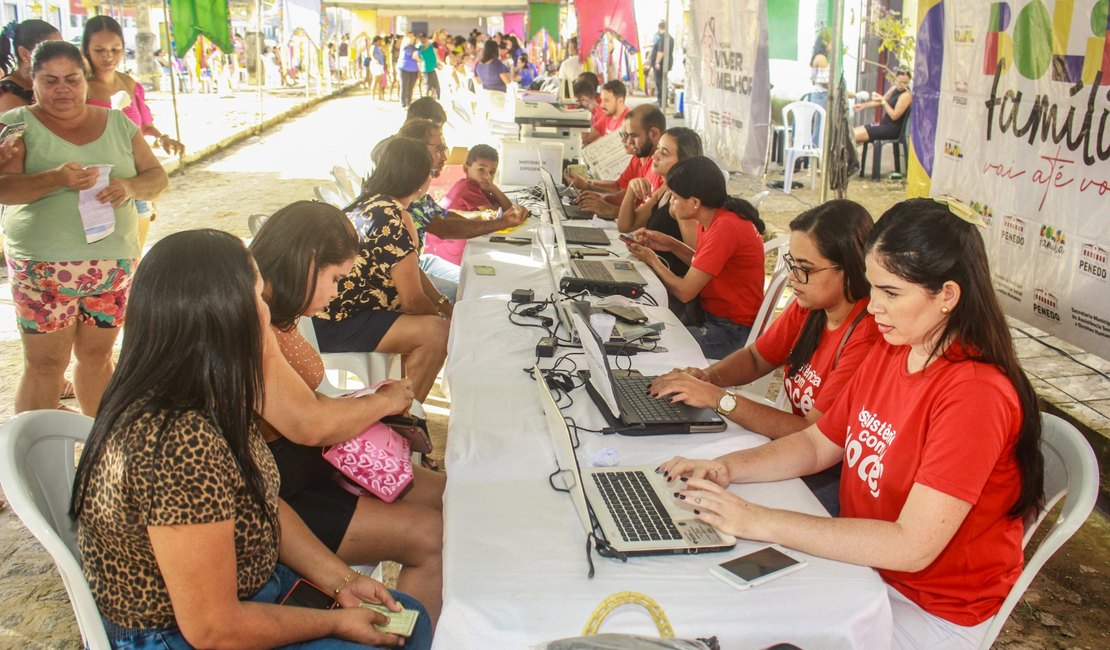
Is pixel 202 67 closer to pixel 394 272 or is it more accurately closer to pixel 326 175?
pixel 326 175

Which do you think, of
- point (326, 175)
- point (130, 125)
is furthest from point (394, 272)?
point (326, 175)

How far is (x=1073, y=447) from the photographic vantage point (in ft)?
5.71

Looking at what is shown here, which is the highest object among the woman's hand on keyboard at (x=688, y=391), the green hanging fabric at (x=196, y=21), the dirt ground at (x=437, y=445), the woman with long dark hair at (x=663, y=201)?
the green hanging fabric at (x=196, y=21)

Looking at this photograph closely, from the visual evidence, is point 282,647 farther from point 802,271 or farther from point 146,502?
point 802,271

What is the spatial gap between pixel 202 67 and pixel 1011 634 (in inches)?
981

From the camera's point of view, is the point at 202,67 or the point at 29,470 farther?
the point at 202,67

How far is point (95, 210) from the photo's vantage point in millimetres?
3109

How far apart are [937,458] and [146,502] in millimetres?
1271

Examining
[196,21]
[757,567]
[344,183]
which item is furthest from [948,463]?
[196,21]

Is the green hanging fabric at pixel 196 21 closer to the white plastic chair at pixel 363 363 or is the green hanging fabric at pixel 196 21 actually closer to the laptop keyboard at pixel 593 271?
the white plastic chair at pixel 363 363

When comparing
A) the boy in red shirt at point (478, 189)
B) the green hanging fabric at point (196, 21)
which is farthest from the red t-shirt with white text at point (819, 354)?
the green hanging fabric at point (196, 21)

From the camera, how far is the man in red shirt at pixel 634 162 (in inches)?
197

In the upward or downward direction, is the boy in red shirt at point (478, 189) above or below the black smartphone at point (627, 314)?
above

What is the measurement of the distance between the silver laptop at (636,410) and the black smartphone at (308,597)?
74 centimetres
